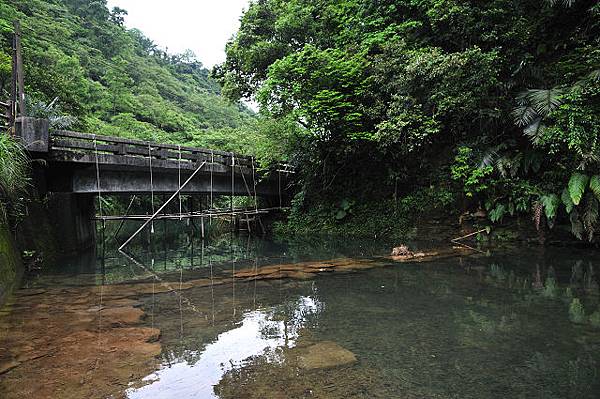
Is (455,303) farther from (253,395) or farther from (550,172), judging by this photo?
(550,172)

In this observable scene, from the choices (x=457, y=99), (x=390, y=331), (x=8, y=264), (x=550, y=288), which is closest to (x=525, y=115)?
(x=457, y=99)

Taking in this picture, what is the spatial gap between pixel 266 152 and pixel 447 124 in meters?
7.44

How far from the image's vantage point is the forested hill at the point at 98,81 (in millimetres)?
21344

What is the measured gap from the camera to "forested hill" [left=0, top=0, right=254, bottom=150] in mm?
21344

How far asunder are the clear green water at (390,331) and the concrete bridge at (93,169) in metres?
3.44

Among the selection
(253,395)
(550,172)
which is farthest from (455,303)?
(550,172)

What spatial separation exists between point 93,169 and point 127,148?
126 centimetres

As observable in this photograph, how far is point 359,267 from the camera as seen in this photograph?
952cm

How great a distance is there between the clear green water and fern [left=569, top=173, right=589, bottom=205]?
1672 mm

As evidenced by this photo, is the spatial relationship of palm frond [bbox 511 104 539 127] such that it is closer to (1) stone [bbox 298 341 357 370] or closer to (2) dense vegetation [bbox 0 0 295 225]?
(2) dense vegetation [bbox 0 0 295 225]

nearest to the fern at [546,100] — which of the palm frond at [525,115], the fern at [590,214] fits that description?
Answer: the palm frond at [525,115]

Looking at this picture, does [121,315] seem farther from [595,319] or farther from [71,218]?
[71,218]

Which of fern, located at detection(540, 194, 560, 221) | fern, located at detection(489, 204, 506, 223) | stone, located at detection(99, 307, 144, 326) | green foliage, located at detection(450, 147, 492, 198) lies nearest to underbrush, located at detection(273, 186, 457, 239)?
green foliage, located at detection(450, 147, 492, 198)

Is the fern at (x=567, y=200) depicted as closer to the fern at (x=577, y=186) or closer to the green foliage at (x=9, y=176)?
the fern at (x=577, y=186)
